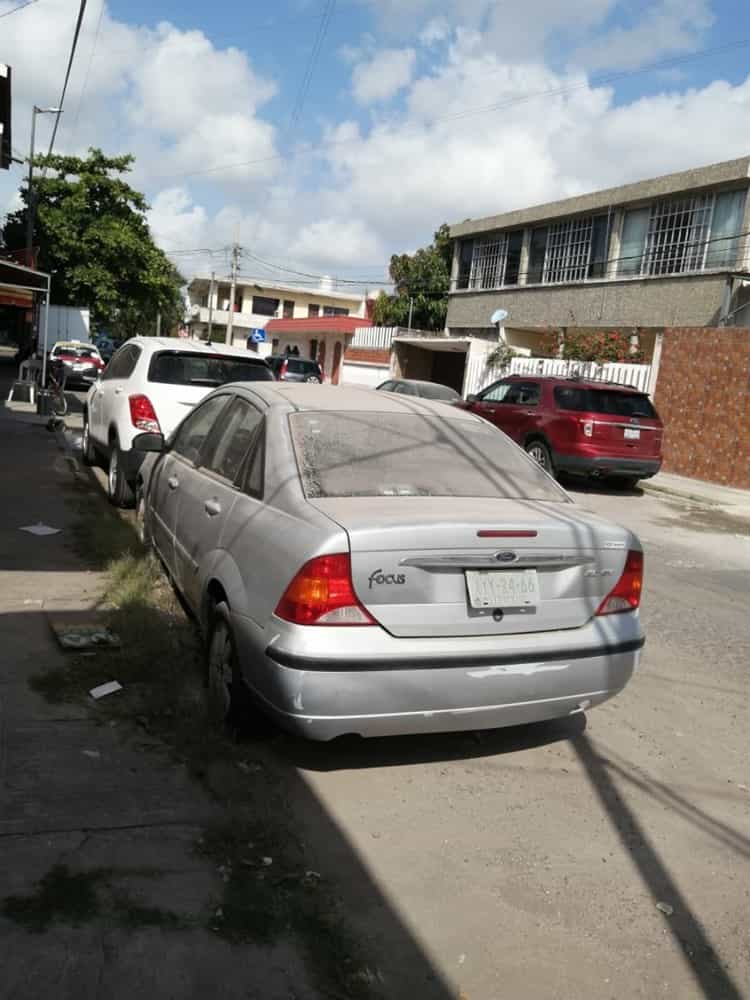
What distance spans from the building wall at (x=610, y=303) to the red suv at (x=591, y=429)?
9300 millimetres

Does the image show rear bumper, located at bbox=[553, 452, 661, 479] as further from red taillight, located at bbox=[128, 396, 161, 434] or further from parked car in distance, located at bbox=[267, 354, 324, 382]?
A: parked car in distance, located at bbox=[267, 354, 324, 382]

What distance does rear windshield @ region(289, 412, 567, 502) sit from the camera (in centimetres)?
397

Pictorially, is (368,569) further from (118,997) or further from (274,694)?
(118,997)

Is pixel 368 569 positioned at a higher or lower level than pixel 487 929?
higher

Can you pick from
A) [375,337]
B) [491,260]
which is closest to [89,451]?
[491,260]

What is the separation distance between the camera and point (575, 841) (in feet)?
11.2

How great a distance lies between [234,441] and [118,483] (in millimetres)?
4330

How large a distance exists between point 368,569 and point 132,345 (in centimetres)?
688

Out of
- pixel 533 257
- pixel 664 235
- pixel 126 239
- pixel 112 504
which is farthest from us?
pixel 126 239

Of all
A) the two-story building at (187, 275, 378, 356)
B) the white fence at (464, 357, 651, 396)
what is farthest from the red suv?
the two-story building at (187, 275, 378, 356)

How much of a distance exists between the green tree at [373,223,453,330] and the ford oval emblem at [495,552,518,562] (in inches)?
1364

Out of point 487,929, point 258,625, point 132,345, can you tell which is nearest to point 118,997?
point 487,929

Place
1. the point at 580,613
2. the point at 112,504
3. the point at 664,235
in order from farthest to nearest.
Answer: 1. the point at 664,235
2. the point at 112,504
3. the point at 580,613

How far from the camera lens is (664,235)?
23094 mm
